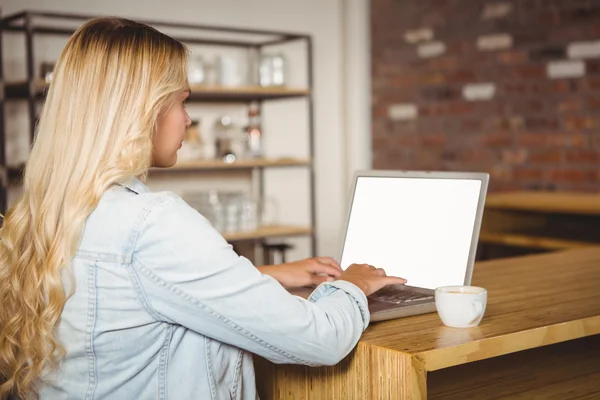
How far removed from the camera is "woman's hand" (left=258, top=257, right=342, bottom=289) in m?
1.64

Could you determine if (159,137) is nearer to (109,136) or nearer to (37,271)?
(109,136)

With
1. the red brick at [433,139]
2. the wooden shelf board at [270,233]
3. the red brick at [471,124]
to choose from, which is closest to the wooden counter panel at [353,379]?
the wooden shelf board at [270,233]

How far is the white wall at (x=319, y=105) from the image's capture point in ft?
14.6

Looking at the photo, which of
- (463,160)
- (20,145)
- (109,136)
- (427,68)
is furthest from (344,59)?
(109,136)

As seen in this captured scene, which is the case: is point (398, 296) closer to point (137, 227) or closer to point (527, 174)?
point (137, 227)

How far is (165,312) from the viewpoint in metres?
1.19

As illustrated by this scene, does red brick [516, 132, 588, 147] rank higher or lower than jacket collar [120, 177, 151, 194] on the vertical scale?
lower

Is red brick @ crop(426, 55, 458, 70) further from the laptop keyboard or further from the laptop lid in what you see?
the laptop keyboard

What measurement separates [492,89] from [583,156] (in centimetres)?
64

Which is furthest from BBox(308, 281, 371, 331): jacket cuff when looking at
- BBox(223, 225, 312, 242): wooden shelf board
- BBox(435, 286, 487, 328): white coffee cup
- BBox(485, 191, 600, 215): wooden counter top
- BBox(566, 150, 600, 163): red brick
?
BBox(566, 150, 600, 163): red brick

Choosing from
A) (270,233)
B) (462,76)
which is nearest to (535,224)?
(462,76)

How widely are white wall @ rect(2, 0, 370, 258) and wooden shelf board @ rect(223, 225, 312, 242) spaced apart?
0.36 m

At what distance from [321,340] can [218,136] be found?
309 centimetres

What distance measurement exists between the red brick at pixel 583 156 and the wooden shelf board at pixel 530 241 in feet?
1.55
